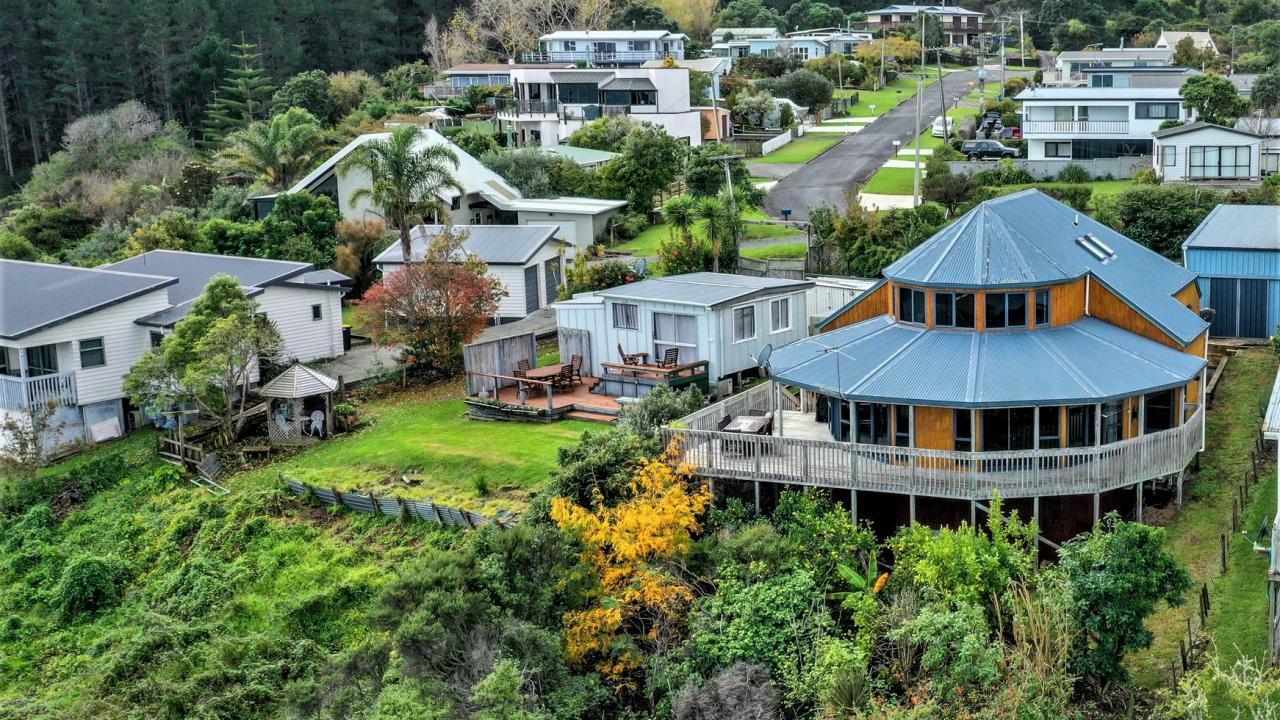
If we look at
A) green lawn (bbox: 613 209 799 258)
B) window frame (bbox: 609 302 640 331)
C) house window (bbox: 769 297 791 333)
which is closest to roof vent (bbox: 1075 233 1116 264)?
house window (bbox: 769 297 791 333)

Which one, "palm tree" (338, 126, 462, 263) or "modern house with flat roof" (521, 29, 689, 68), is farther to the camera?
"modern house with flat roof" (521, 29, 689, 68)

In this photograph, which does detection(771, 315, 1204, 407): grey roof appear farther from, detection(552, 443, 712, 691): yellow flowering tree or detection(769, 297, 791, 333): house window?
detection(769, 297, 791, 333): house window

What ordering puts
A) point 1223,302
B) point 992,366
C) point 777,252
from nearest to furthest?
point 992,366 → point 1223,302 → point 777,252

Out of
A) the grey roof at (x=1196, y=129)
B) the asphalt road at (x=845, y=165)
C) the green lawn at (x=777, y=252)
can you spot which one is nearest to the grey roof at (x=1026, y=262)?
the green lawn at (x=777, y=252)

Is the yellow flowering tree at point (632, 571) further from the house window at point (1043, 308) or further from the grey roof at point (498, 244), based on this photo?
the grey roof at point (498, 244)

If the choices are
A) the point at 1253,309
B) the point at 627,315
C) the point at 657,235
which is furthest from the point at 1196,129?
the point at 627,315

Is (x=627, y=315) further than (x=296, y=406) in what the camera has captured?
No

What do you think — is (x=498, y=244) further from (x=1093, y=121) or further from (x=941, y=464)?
(x=1093, y=121)
